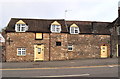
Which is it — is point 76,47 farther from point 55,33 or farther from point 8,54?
point 8,54

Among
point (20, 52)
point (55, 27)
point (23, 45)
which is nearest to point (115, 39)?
point (55, 27)

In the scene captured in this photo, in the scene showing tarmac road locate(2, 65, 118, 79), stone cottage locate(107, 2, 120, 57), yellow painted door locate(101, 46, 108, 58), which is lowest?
tarmac road locate(2, 65, 118, 79)

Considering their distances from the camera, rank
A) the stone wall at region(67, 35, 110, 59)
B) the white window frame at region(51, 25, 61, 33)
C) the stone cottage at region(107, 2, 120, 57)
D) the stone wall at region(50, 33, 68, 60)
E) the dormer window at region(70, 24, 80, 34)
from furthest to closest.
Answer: the stone cottage at region(107, 2, 120, 57) < the dormer window at region(70, 24, 80, 34) < the stone wall at region(67, 35, 110, 59) < the white window frame at region(51, 25, 61, 33) < the stone wall at region(50, 33, 68, 60)

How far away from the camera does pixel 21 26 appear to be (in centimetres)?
2094

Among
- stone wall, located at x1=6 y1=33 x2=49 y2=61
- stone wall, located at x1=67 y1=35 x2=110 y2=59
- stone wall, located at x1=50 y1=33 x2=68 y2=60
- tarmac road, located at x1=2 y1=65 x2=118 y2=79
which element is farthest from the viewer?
stone wall, located at x1=67 y1=35 x2=110 y2=59

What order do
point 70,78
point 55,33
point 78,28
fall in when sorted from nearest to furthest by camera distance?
1. point 70,78
2. point 55,33
3. point 78,28

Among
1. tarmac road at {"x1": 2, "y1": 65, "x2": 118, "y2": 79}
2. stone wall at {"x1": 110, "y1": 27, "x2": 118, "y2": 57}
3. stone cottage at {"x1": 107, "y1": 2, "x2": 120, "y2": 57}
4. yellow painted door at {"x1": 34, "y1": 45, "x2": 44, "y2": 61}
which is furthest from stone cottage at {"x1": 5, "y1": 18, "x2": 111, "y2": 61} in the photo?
tarmac road at {"x1": 2, "y1": 65, "x2": 118, "y2": 79}

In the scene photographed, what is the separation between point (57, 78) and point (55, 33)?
1401cm

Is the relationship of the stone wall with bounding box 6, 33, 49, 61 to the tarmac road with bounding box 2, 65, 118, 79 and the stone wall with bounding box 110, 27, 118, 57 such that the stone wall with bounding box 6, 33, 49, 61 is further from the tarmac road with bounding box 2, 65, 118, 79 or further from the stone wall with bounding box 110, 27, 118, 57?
the stone wall with bounding box 110, 27, 118, 57

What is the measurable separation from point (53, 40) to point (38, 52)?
3.03 metres

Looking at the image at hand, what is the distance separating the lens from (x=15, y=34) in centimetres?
2050

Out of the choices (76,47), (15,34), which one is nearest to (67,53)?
(76,47)

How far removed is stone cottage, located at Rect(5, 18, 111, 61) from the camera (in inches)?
803

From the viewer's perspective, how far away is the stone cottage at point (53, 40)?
2041 centimetres
